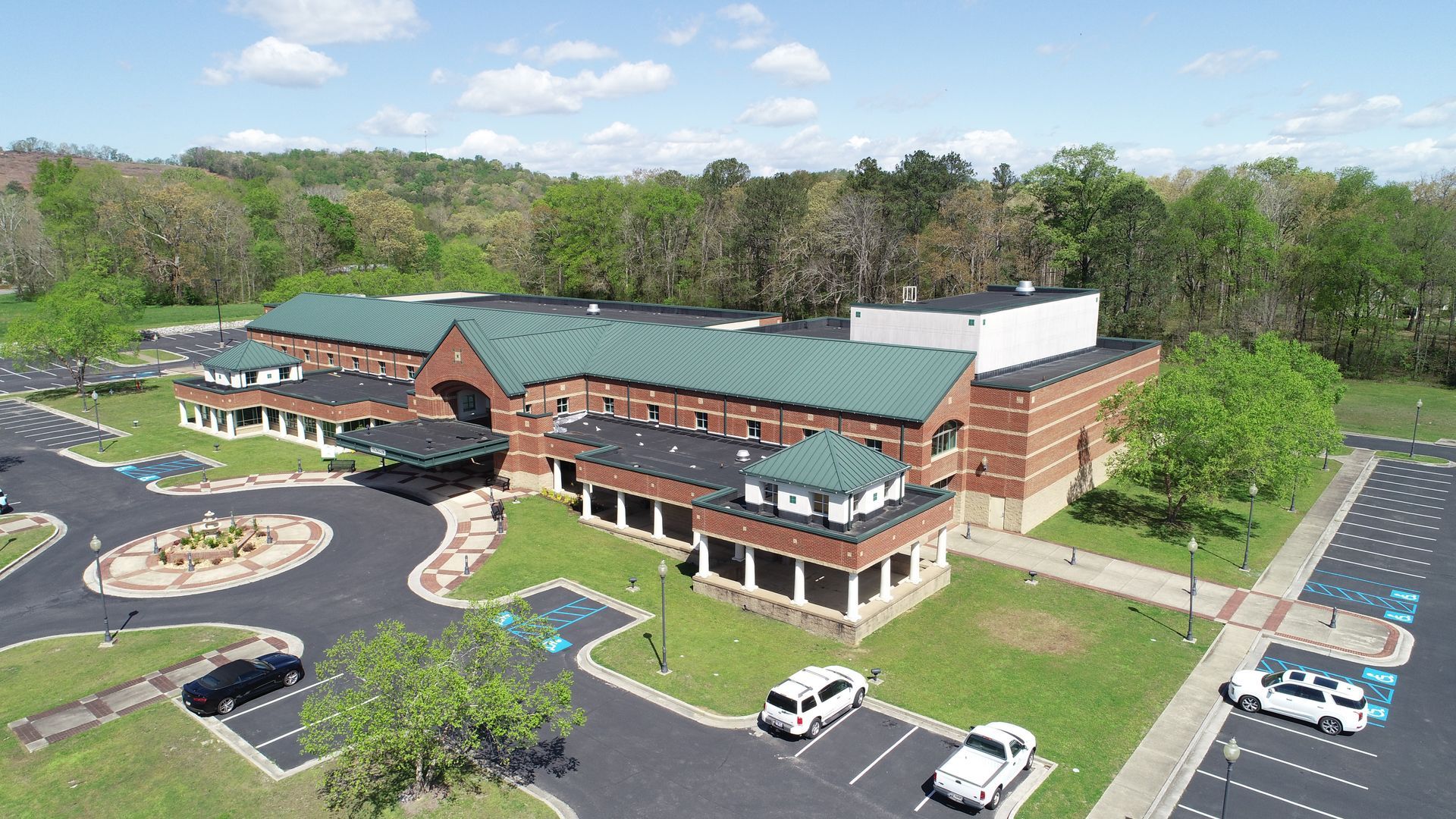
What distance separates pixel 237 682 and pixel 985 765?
25219 mm

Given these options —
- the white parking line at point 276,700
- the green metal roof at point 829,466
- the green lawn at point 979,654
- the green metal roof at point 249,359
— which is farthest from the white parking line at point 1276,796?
the green metal roof at point 249,359

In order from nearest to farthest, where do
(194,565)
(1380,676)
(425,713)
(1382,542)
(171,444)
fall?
(425,713) < (1380,676) < (194,565) < (1382,542) < (171,444)

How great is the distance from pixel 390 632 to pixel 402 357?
170ft

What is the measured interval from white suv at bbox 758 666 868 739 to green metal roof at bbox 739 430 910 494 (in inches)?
336

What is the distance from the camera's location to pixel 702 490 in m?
43.8

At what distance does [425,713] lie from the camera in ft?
72.9

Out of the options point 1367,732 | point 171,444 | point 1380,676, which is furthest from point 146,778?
point 171,444

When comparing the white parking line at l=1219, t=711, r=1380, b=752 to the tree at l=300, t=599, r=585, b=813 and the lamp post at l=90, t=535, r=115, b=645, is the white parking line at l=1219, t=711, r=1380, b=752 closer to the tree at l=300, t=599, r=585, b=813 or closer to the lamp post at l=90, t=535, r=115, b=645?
the tree at l=300, t=599, r=585, b=813

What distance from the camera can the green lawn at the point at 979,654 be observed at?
2984 cm

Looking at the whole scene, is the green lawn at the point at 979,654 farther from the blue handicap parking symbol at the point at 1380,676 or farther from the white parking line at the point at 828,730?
the blue handicap parking symbol at the point at 1380,676

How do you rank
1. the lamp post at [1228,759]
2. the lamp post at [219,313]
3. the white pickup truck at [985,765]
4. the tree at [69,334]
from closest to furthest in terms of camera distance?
the lamp post at [1228,759], the white pickup truck at [985,765], the tree at [69,334], the lamp post at [219,313]

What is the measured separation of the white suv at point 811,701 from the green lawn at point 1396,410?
60.4 m

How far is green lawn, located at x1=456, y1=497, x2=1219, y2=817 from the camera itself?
29.8m

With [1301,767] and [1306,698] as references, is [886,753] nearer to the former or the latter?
[1301,767]
